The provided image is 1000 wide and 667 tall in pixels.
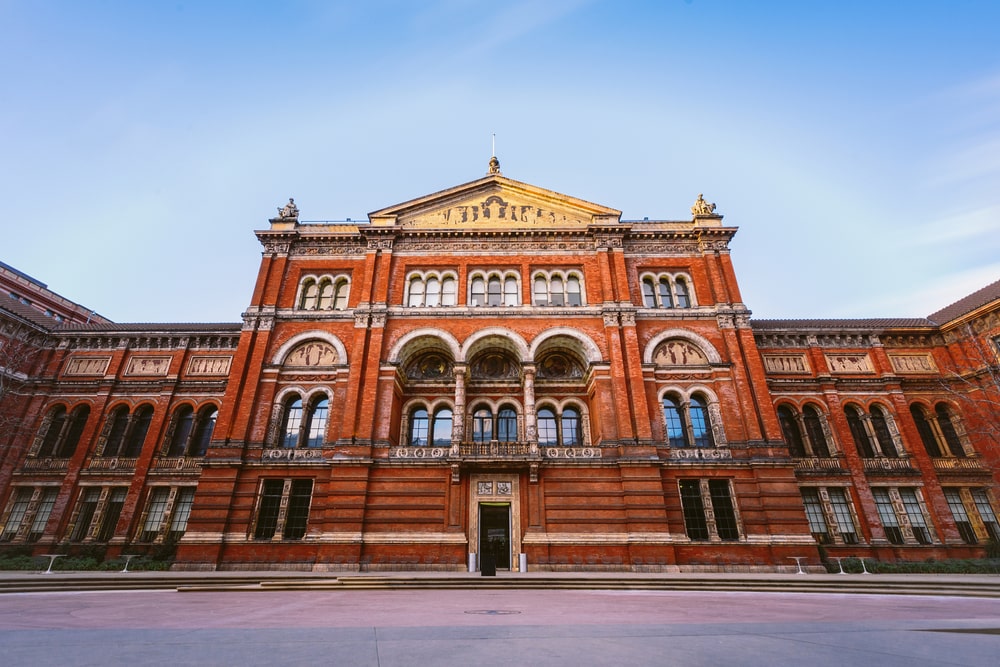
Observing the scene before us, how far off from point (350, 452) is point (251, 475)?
5270 millimetres

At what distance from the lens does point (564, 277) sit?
1097 inches

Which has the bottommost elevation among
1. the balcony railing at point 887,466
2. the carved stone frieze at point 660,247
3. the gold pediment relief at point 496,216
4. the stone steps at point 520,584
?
the stone steps at point 520,584

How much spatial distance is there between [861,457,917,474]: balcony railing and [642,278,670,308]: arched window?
14618mm

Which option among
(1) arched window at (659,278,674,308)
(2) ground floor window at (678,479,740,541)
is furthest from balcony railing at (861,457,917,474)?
(1) arched window at (659,278,674,308)

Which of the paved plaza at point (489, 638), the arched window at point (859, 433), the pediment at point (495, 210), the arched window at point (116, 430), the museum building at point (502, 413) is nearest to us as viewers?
the paved plaza at point (489, 638)

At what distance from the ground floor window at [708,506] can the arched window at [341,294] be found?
21.3m

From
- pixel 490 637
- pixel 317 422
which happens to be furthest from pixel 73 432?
pixel 490 637

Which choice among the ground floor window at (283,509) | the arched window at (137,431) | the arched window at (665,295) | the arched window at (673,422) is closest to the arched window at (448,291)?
the ground floor window at (283,509)

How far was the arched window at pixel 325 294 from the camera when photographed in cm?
2739

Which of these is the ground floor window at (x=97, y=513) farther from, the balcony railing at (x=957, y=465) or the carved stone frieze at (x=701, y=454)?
the balcony railing at (x=957, y=465)

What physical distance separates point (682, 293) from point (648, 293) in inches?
82.0

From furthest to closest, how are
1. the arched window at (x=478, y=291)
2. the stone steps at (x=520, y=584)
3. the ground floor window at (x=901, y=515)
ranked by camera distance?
the arched window at (x=478, y=291) < the ground floor window at (x=901, y=515) < the stone steps at (x=520, y=584)

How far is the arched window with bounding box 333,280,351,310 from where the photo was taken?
89.9ft

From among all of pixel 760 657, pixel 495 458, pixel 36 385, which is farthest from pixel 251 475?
pixel 760 657
